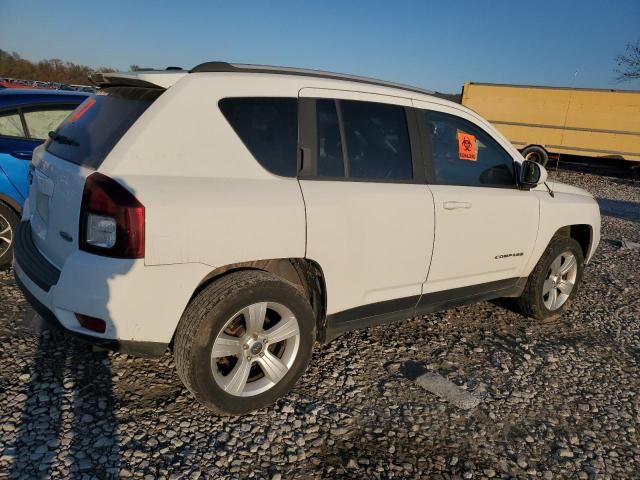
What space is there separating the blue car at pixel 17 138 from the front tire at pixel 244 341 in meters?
2.92

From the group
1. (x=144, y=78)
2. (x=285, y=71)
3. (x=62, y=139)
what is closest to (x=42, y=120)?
(x=62, y=139)

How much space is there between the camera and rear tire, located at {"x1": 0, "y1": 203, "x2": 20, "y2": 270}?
4488 mm

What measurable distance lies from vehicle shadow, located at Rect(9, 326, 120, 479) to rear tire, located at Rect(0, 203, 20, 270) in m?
1.59

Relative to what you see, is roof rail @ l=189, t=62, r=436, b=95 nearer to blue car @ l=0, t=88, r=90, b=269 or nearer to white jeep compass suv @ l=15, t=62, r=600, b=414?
white jeep compass suv @ l=15, t=62, r=600, b=414

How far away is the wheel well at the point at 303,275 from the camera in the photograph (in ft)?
9.23

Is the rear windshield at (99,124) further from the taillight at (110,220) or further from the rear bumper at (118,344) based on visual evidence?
the rear bumper at (118,344)

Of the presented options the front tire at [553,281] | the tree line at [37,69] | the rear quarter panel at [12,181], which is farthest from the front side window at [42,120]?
the tree line at [37,69]

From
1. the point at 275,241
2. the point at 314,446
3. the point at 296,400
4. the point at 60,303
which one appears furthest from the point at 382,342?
the point at 60,303

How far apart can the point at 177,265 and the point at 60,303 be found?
1.99 feet

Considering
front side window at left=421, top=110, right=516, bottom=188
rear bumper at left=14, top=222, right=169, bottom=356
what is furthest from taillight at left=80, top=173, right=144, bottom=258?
front side window at left=421, top=110, right=516, bottom=188

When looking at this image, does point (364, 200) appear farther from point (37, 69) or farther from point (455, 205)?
point (37, 69)

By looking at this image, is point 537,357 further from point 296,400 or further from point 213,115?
point 213,115

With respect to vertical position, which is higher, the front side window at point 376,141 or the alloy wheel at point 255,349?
the front side window at point 376,141

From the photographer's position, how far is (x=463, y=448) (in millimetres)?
2695
